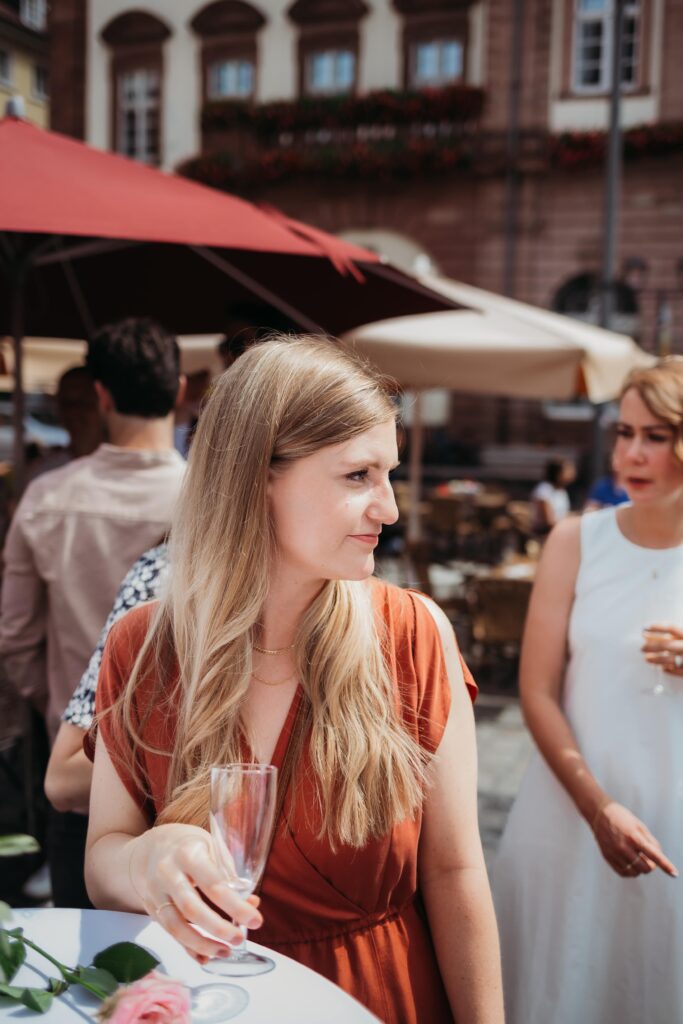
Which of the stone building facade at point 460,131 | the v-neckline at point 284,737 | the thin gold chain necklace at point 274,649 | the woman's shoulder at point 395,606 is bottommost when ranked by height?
the v-neckline at point 284,737

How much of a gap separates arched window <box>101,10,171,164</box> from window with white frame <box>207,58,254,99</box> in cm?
126

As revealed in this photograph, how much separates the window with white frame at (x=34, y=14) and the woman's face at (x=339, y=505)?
139 ft

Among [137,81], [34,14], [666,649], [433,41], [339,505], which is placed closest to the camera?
[339,505]

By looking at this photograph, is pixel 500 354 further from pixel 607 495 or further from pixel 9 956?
pixel 9 956

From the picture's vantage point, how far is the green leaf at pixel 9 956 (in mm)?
1315

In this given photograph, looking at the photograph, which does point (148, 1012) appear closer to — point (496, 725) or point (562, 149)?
point (496, 725)

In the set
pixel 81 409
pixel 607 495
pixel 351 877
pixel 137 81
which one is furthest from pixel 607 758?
pixel 137 81

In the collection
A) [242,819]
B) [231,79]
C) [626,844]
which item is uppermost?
[231,79]

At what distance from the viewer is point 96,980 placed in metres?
1.30

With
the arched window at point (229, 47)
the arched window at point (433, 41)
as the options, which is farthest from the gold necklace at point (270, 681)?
the arched window at point (229, 47)

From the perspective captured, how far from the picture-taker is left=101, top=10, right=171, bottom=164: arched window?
22.6m

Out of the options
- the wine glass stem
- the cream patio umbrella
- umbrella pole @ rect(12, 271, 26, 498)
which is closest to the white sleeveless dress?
the wine glass stem

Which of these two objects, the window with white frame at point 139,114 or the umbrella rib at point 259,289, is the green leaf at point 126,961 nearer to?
the umbrella rib at point 259,289

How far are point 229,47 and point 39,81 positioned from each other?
20805 mm
